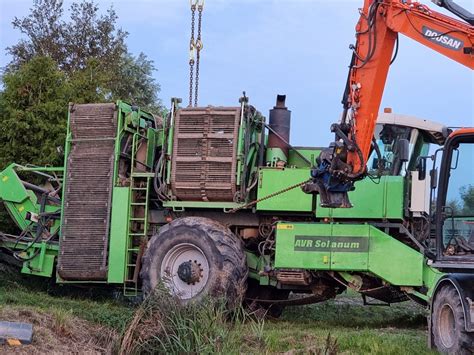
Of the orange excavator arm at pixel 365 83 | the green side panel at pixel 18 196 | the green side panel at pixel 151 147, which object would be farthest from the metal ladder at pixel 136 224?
the orange excavator arm at pixel 365 83

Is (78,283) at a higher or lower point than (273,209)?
lower

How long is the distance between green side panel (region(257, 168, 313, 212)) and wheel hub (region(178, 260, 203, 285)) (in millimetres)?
1230

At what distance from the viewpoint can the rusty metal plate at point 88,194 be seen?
11344 mm

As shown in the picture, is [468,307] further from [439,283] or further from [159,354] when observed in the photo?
[159,354]

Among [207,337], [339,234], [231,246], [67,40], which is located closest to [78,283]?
[231,246]

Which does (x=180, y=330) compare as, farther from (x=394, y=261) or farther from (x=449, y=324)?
(x=394, y=261)

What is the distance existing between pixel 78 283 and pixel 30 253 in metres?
1.03

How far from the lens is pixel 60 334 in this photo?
788 centimetres

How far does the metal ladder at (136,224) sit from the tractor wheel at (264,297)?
1697mm

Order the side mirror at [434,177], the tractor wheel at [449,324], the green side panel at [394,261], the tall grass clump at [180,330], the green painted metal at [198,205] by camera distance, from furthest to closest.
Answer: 1. the green painted metal at [198,205]
2. the green side panel at [394,261]
3. the side mirror at [434,177]
4. the tractor wheel at [449,324]
5. the tall grass clump at [180,330]

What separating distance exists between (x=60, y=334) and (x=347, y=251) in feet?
13.3

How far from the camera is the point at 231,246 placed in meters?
10.4

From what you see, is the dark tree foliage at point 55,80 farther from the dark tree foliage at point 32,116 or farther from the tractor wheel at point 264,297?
the tractor wheel at point 264,297

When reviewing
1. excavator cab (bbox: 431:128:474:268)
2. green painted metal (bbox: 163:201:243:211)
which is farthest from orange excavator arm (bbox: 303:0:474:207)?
green painted metal (bbox: 163:201:243:211)
